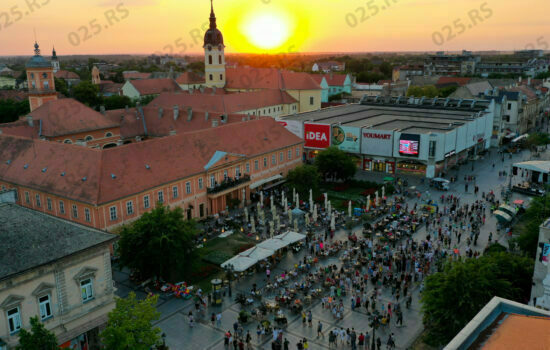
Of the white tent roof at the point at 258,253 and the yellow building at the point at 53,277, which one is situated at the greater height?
the yellow building at the point at 53,277

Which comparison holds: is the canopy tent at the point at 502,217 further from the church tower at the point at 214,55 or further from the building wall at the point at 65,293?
the church tower at the point at 214,55

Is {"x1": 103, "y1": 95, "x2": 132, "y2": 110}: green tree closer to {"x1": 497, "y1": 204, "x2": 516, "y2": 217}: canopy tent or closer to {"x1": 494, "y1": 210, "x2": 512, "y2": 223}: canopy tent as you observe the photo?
{"x1": 497, "y1": 204, "x2": 516, "y2": 217}: canopy tent

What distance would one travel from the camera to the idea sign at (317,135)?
65.6m

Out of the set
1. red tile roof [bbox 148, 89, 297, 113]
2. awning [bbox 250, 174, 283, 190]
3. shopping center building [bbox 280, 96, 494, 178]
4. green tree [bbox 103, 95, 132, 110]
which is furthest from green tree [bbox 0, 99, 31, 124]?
awning [bbox 250, 174, 283, 190]

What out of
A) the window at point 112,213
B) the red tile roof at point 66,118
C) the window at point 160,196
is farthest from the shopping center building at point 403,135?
the window at point 112,213

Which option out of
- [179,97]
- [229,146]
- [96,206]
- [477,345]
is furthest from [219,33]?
[477,345]

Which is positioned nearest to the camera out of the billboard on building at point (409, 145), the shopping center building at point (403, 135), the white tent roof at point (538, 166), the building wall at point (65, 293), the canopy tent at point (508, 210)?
the building wall at point (65, 293)

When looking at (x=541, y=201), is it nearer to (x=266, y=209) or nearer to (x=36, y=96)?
(x=266, y=209)

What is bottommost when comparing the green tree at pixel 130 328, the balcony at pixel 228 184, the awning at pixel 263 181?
the awning at pixel 263 181

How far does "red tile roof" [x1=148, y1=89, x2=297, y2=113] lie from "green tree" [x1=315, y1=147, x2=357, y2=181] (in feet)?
87.5

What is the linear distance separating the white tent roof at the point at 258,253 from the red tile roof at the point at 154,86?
266 ft

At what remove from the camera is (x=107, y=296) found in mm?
23078

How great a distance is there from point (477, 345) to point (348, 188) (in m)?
43.1

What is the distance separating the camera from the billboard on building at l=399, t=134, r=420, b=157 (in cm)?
5944
